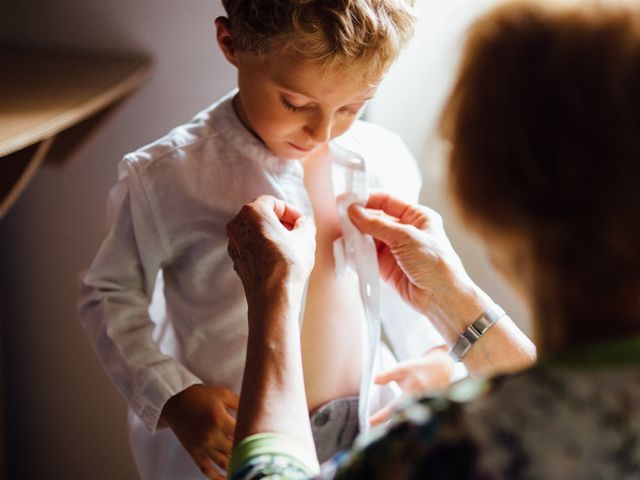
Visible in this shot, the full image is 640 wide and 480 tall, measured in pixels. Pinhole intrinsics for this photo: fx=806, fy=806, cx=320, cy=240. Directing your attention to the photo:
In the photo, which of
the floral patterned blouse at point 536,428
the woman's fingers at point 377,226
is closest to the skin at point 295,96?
the woman's fingers at point 377,226

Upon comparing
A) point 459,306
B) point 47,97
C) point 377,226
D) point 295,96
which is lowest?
point 459,306

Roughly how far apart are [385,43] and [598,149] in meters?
0.49

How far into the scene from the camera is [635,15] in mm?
523

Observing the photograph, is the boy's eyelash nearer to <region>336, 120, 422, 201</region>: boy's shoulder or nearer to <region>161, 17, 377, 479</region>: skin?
<region>161, 17, 377, 479</region>: skin

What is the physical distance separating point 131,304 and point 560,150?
71 centimetres

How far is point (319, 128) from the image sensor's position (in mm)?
999

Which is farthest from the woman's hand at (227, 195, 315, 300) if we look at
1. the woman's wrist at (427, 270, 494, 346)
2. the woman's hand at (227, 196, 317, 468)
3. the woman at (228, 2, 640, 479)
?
the woman at (228, 2, 640, 479)

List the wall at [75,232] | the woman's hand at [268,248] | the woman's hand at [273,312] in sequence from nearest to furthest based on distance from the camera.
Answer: the woman's hand at [273,312], the woman's hand at [268,248], the wall at [75,232]

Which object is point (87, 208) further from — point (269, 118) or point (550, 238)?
point (550, 238)

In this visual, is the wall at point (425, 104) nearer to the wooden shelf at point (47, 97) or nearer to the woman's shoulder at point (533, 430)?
the wooden shelf at point (47, 97)

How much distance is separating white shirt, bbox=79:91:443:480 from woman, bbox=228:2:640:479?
19.3 inches

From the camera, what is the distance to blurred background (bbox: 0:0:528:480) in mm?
1422

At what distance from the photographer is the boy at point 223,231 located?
0.95 meters

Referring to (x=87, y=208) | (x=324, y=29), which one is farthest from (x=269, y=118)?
(x=87, y=208)
